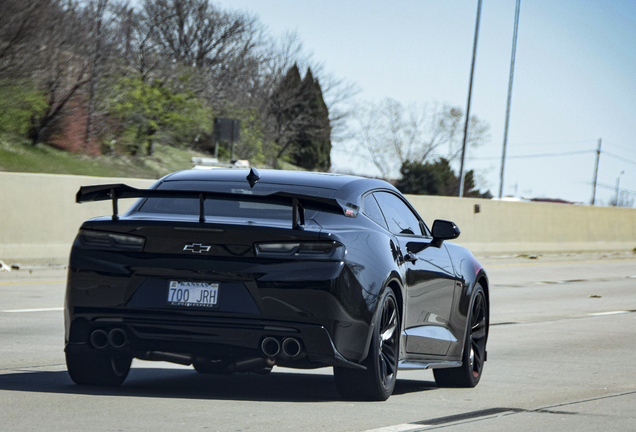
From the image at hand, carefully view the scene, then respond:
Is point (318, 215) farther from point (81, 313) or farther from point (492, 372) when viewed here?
point (492, 372)

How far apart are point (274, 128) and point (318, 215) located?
60.5m

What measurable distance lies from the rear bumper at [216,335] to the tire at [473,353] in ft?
6.61

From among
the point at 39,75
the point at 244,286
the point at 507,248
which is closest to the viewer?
the point at 244,286

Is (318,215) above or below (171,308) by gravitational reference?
above

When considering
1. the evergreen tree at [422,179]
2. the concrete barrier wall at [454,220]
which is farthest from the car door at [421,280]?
the evergreen tree at [422,179]

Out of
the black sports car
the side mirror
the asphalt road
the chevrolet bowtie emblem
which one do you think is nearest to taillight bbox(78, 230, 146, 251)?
the black sports car

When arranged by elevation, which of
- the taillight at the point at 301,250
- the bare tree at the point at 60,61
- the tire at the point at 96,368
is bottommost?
the tire at the point at 96,368

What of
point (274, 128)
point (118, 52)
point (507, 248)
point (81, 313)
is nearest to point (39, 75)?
point (118, 52)

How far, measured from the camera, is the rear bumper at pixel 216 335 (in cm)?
571

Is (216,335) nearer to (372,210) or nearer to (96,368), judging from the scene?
(96,368)

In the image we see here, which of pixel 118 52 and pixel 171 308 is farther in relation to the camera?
pixel 118 52

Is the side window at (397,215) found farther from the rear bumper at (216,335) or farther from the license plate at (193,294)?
the license plate at (193,294)

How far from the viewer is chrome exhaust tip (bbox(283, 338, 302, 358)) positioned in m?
5.75

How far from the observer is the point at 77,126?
133 ft
